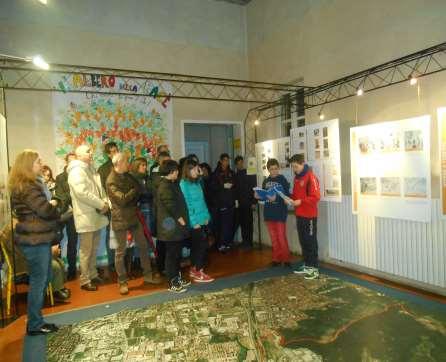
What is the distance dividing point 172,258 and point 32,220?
1.57 m

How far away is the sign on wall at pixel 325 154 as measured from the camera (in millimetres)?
4114

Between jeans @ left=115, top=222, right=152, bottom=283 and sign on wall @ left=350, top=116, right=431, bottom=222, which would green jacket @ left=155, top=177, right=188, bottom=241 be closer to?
jeans @ left=115, top=222, right=152, bottom=283

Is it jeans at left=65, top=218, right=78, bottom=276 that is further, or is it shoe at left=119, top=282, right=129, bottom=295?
jeans at left=65, top=218, right=78, bottom=276

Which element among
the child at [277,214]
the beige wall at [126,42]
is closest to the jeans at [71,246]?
the beige wall at [126,42]

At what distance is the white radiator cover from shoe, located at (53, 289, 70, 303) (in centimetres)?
327

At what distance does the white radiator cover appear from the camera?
3352 millimetres

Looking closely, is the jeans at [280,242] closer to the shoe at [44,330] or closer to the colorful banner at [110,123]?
the colorful banner at [110,123]

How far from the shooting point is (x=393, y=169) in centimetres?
357

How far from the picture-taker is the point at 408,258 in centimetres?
361

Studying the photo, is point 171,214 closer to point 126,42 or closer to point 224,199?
point 224,199

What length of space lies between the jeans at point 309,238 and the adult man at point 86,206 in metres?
2.36

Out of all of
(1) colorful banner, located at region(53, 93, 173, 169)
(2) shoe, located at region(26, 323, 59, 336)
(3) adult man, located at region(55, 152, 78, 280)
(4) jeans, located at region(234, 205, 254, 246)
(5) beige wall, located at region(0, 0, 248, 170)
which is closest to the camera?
(2) shoe, located at region(26, 323, 59, 336)

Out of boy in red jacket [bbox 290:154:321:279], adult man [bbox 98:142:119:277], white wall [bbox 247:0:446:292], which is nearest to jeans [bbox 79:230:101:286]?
adult man [bbox 98:142:119:277]

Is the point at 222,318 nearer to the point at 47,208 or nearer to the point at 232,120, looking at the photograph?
the point at 47,208
